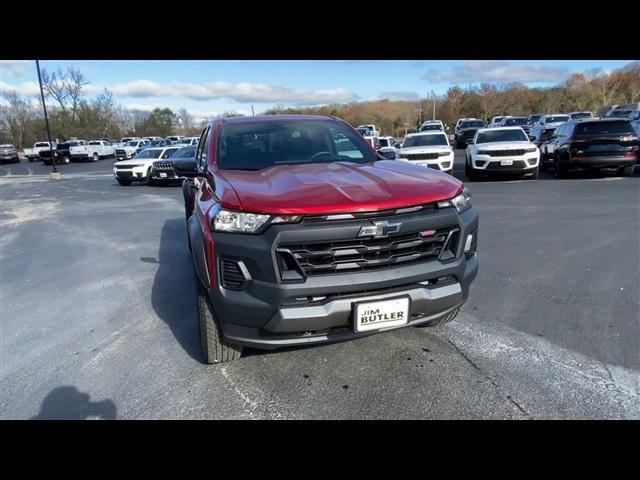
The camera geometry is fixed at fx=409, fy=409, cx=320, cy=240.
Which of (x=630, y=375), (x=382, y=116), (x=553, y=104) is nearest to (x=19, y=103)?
(x=382, y=116)

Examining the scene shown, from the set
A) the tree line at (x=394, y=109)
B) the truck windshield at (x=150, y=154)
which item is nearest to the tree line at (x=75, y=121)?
the tree line at (x=394, y=109)

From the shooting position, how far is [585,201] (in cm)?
895

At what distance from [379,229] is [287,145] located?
1755 mm

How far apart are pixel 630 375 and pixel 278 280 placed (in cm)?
242

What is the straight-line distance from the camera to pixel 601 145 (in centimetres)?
1164

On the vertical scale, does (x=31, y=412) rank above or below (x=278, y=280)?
below

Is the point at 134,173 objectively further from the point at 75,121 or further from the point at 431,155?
the point at 75,121

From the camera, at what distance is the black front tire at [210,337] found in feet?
8.93

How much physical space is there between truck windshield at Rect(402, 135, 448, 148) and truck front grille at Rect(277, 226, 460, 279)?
12122 mm

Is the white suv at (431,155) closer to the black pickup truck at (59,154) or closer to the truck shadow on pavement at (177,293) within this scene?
the truck shadow on pavement at (177,293)

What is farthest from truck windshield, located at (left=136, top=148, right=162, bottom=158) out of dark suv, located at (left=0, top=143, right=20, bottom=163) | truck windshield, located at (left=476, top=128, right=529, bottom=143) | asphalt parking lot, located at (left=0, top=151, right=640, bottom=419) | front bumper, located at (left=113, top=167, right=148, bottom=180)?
dark suv, located at (left=0, top=143, right=20, bottom=163)

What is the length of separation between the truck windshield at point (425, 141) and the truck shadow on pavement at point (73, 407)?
515 inches

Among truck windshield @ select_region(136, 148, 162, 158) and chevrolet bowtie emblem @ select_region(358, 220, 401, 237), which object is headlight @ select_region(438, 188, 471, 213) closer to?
chevrolet bowtie emblem @ select_region(358, 220, 401, 237)
